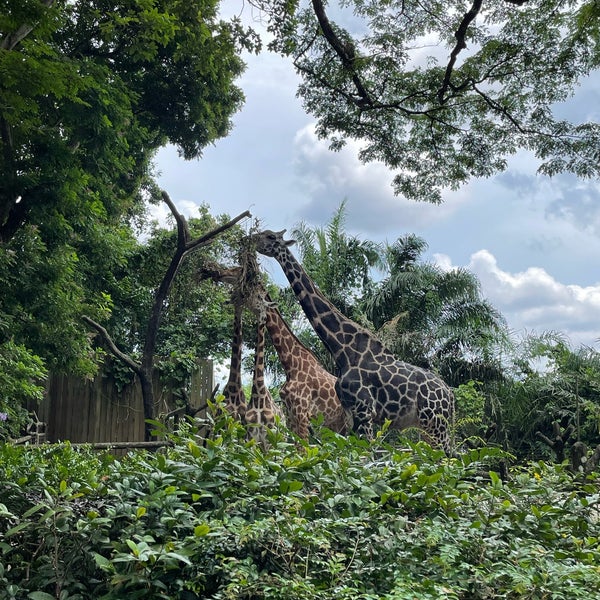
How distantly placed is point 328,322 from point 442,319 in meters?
7.17

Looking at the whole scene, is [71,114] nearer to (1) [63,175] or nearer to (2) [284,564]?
(1) [63,175]

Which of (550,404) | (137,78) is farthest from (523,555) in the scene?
(137,78)

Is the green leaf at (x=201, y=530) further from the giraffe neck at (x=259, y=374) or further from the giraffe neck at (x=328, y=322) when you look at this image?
the giraffe neck at (x=328, y=322)

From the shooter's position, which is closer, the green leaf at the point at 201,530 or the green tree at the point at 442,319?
the green leaf at the point at 201,530

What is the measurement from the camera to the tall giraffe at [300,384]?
7637 mm

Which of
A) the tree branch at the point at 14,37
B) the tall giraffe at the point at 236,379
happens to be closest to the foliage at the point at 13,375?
the tall giraffe at the point at 236,379

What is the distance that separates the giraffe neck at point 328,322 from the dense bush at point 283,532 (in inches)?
165

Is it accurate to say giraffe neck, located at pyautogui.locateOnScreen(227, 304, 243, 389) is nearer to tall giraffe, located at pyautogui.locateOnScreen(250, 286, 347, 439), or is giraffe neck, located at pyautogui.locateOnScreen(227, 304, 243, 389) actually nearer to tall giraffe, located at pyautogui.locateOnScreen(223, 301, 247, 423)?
tall giraffe, located at pyautogui.locateOnScreen(223, 301, 247, 423)

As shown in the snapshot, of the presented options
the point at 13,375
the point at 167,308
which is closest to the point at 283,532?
the point at 13,375

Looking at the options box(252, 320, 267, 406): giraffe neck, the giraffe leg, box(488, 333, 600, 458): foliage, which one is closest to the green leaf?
the giraffe leg

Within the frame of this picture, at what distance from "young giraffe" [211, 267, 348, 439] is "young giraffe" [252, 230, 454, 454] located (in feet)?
1.39

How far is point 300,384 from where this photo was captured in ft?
25.6

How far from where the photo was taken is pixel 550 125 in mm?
10469

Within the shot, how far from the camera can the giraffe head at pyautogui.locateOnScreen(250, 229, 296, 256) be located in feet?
26.0
